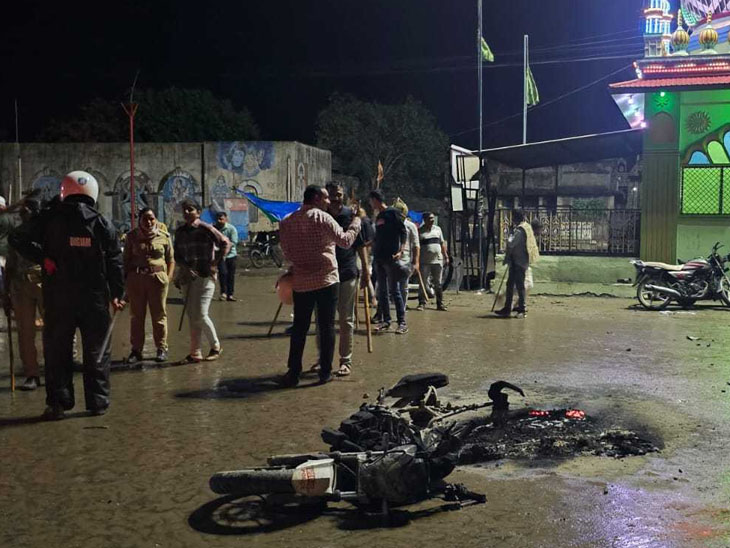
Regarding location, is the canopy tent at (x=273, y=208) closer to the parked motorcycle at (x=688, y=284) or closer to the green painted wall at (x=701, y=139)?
the green painted wall at (x=701, y=139)

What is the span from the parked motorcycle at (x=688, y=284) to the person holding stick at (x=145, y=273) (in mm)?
9726

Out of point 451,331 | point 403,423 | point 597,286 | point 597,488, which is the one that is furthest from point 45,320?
point 597,286

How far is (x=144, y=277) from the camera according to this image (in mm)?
9008

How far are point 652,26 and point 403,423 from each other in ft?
50.4

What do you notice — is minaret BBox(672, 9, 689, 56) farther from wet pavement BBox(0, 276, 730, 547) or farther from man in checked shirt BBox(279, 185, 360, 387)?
man in checked shirt BBox(279, 185, 360, 387)

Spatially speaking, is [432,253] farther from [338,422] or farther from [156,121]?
[156,121]

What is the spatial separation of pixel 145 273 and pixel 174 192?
24158mm

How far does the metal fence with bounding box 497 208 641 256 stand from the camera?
18438 mm

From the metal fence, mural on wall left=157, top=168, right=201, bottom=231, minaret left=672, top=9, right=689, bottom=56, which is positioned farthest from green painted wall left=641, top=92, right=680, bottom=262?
mural on wall left=157, top=168, right=201, bottom=231

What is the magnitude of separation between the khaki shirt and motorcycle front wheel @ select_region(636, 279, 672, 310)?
9.69 metres

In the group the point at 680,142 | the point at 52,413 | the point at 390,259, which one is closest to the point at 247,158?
the point at 680,142

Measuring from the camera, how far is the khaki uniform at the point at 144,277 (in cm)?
901

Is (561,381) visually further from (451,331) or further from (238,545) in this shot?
(238,545)

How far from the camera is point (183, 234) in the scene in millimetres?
9086
